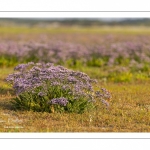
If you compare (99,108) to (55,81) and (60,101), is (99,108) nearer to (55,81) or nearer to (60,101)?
(60,101)

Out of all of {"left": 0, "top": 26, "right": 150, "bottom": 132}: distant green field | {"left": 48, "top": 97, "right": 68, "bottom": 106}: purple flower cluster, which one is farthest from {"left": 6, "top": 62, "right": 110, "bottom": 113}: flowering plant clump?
{"left": 0, "top": 26, "right": 150, "bottom": 132}: distant green field

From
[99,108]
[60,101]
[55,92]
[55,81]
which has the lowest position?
[99,108]

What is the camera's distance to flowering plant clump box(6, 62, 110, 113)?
9328 millimetres

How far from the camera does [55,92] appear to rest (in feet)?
31.3

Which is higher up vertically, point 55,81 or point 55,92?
point 55,81

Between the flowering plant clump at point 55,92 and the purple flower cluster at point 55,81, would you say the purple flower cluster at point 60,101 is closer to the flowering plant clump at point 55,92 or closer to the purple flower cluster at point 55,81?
the flowering plant clump at point 55,92

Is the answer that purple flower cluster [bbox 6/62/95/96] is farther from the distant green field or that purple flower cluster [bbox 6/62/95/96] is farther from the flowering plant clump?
the distant green field

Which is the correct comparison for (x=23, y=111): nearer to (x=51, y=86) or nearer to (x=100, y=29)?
(x=51, y=86)

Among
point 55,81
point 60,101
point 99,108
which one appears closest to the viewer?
point 60,101

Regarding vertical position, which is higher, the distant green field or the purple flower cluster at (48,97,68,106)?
the purple flower cluster at (48,97,68,106)

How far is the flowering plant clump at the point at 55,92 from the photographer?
30.6 ft

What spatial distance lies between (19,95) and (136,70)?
689 cm

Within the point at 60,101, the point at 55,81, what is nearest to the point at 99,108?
the point at 60,101

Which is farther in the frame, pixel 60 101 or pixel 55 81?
pixel 55 81
